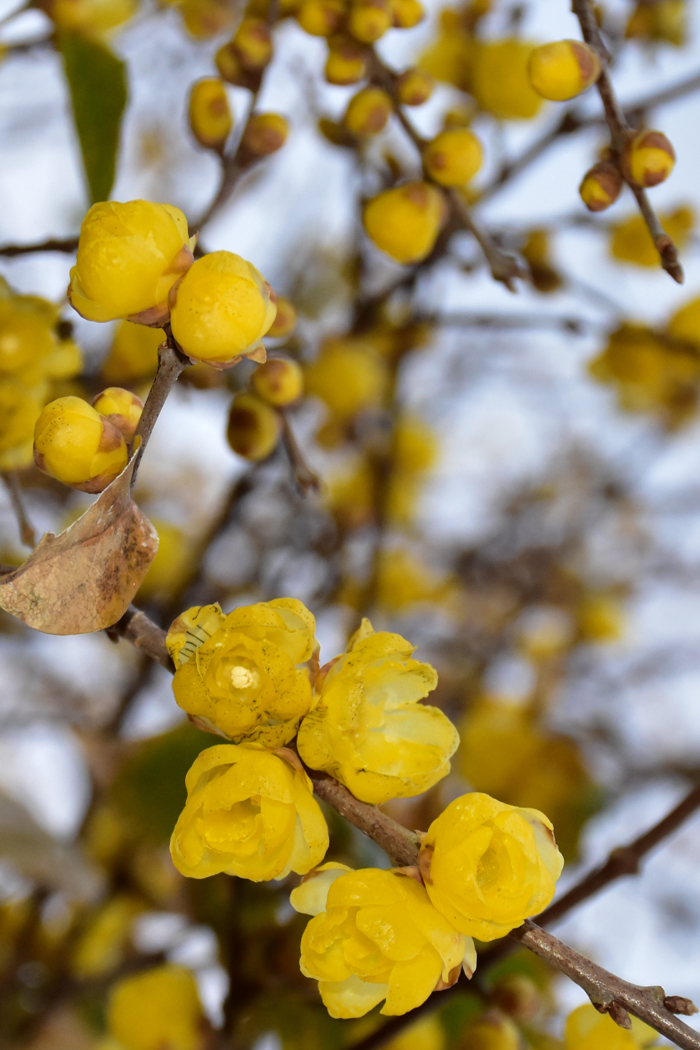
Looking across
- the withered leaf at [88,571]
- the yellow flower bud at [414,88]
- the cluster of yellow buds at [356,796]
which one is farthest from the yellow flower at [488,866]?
the yellow flower bud at [414,88]

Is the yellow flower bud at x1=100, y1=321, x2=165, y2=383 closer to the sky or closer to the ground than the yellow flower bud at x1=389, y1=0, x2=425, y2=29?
closer to the ground

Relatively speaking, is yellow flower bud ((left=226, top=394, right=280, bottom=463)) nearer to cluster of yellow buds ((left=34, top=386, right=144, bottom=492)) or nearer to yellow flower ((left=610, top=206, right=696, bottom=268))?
cluster of yellow buds ((left=34, top=386, right=144, bottom=492))

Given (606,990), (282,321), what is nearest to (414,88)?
(282,321)

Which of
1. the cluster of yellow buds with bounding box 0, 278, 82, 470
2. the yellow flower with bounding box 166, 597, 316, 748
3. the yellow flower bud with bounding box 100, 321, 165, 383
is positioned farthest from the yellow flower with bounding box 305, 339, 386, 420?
the yellow flower with bounding box 166, 597, 316, 748

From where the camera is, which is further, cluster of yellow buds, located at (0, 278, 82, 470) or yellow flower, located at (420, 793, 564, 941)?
cluster of yellow buds, located at (0, 278, 82, 470)

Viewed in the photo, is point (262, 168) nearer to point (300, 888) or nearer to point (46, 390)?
point (46, 390)

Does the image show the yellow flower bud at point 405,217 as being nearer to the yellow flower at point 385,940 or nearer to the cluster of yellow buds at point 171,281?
the cluster of yellow buds at point 171,281

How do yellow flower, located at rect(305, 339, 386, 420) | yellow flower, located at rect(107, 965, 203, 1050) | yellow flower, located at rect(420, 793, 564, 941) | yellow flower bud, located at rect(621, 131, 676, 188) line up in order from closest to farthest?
yellow flower, located at rect(420, 793, 564, 941) < yellow flower bud, located at rect(621, 131, 676, 188) < yellow flower, located at rect(107, 965, 203, 1050) < yellow flower, located at rect(305, 339, 386, 420)
